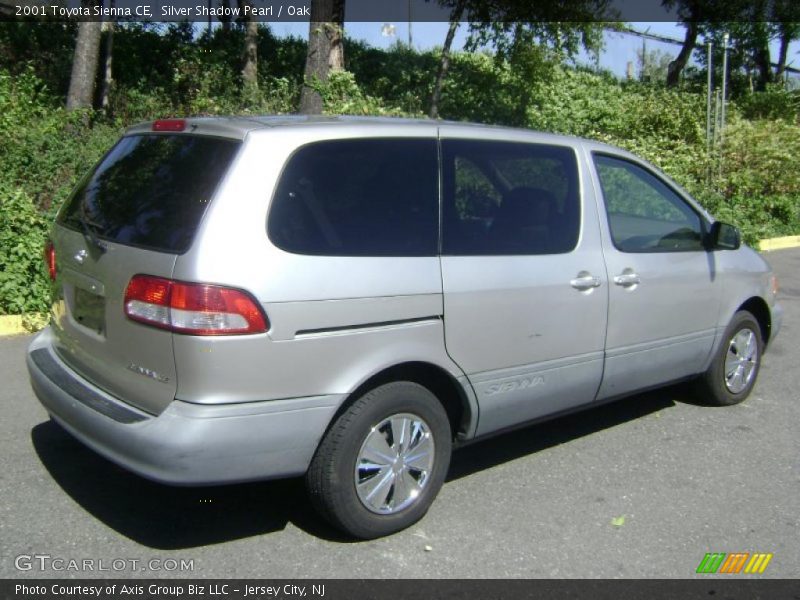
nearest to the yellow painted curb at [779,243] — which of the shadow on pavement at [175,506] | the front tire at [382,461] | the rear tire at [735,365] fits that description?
the rear tire at [735,365]

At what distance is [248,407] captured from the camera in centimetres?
328

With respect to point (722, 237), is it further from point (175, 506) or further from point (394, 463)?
point (175, 506)

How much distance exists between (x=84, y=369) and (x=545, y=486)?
237cm

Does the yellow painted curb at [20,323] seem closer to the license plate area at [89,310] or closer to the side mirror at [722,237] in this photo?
the license plate area at [89,310]

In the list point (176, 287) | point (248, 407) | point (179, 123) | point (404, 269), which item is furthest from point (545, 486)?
point (179, 123)

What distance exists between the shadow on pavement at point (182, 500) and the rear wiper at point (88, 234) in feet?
4.08

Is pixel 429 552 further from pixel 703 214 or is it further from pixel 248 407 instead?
pixel 703 214

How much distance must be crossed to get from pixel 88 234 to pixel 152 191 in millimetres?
393

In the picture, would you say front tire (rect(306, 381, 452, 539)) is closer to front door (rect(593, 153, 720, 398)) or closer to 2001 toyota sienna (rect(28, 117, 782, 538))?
2001 toyota sienna (rect(28, 117, 782, 538))

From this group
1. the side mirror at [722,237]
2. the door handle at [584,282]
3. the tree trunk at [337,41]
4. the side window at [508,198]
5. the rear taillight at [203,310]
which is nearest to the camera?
the rear taillight at [203,310]

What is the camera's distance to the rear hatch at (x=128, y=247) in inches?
132

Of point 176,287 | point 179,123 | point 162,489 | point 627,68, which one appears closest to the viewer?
point 176,287

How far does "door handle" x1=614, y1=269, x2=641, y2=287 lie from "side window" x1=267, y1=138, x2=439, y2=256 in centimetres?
126


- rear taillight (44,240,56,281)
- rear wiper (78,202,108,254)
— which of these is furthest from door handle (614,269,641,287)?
rear taillight (44,240,56,281)
